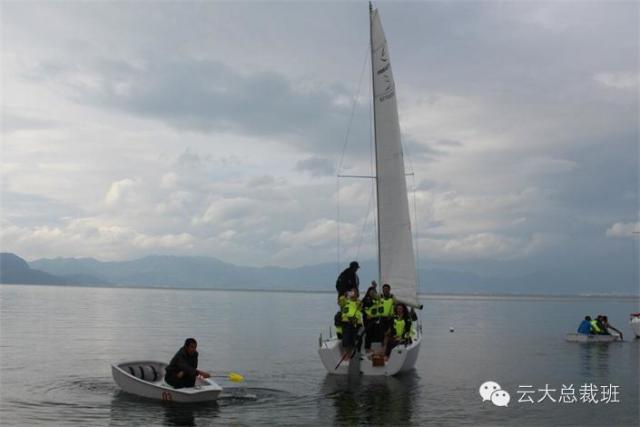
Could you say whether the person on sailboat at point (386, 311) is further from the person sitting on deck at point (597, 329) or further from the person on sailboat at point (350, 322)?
the person sitting on deck at point (597, 329)

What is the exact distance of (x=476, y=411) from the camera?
1862 centimetres

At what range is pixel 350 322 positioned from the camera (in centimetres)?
2147

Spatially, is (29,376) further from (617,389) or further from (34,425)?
(617,389)

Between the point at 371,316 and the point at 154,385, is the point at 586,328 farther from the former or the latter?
the point at 154,385

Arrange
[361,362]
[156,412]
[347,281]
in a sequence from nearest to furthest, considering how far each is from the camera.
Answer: [156,412] → [361,362] → [347,281]

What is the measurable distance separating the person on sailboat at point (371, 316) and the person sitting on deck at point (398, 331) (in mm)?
357

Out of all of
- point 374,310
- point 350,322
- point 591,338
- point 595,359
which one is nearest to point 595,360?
point 595,359

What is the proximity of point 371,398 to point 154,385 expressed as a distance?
6.18m

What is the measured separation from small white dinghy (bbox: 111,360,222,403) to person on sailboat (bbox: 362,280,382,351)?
19.0 ft

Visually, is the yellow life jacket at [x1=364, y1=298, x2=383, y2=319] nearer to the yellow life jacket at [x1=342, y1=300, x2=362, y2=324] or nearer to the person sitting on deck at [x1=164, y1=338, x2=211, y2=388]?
the yellow life jacket at [x1=342, y1=300, x2=362, y2=324]

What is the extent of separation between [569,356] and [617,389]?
452 inches

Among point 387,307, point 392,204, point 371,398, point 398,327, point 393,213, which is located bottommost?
point 371,398

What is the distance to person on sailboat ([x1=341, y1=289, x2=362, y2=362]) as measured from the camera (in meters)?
21.5

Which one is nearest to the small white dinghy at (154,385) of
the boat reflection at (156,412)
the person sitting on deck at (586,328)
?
the boat reflection at (156,412)
